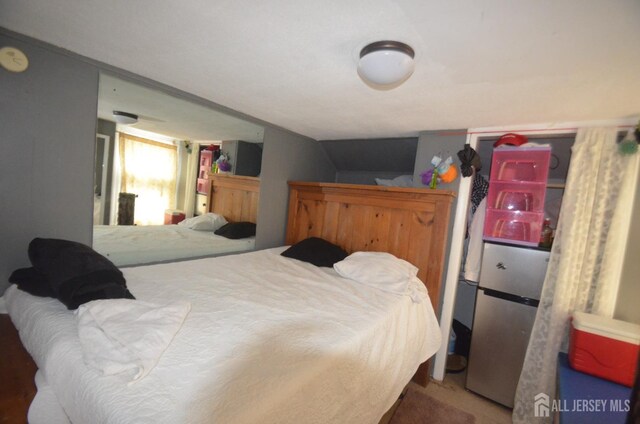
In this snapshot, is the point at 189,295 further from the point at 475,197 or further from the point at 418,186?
the point at 475,197

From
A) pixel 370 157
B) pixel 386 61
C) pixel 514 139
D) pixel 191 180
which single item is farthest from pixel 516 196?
pixel 191 180

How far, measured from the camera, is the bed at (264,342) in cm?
78

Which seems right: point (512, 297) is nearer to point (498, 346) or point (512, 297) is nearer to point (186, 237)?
point (498, 346)

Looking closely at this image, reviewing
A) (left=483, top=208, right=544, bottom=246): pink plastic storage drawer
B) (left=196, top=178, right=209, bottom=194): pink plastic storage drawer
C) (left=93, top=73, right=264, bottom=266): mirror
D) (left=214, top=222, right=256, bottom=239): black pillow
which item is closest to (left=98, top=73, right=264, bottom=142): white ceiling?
(left=93, top=73, right=264, bottom=266): mirror

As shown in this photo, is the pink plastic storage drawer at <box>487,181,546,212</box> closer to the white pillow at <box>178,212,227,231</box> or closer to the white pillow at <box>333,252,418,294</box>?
the white pillow at <box>333,252,418,294</box>

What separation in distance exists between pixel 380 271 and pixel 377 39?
150cm

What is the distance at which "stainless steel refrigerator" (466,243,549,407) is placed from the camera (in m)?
1.94

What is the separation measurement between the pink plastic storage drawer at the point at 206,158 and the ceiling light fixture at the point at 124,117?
57 centimetres

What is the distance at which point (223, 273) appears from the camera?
191cm

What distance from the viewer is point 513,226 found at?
6.72ft

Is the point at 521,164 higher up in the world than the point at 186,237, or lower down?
higher up

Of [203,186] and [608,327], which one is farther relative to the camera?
[203,186]

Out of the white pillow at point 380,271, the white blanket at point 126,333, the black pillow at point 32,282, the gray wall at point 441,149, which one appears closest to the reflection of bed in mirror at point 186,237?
the black pillow at point 32,282

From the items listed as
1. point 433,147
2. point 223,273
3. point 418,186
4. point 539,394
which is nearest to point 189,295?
point 223,273
